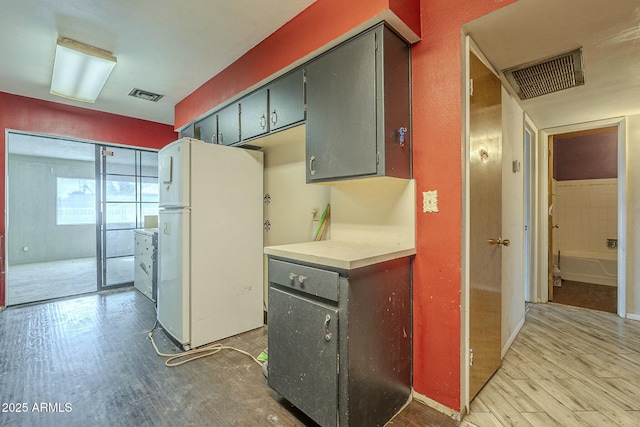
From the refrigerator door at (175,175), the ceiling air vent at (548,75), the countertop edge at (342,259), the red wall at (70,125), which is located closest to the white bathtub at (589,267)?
the ceiling air vent at (548,75)

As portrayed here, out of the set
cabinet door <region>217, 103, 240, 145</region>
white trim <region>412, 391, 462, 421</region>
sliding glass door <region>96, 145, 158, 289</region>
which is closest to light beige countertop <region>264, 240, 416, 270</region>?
white trim <region>412, 391, 462, 421</region>

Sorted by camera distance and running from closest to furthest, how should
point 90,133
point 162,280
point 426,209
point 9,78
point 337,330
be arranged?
point 337,330 < point 426,209 < point 162,280 < point 9,78 < point 90,133

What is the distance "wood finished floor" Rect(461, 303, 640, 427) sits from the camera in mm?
1598

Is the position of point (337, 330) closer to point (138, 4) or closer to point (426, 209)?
point (426, 209)

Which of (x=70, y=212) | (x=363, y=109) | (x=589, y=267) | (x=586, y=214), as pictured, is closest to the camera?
(x=363, y=109)

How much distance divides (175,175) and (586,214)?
5.93 metres

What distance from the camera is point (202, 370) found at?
2.08 m

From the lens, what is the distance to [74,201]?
6.91m

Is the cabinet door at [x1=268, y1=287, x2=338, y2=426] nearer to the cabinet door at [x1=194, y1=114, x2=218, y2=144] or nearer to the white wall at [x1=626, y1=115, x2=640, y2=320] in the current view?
the cabinet door at [x1=194, y1=114, x2=218, y2=144]

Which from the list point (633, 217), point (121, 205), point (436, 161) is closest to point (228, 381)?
point (436, 161)

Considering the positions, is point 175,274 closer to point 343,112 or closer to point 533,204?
point 343,112

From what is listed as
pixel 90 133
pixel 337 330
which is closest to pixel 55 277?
pixel 90 133

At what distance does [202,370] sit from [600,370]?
Result: 290 centimetres

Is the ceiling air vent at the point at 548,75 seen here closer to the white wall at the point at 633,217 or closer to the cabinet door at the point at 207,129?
the white wall at the point at 633,217
